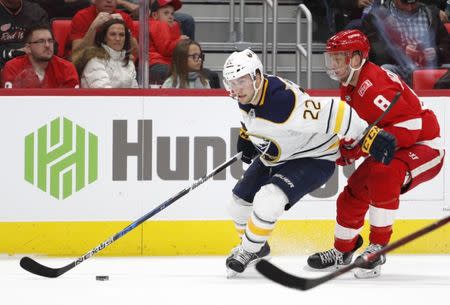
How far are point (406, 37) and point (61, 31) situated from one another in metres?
1.97

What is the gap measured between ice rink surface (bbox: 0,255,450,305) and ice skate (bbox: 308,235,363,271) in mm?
93

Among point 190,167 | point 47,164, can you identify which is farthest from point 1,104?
point 190,167

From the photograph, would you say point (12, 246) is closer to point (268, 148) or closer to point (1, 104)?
point (1, 104)

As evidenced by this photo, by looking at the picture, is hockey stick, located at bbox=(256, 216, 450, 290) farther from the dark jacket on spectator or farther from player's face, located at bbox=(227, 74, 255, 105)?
the dark jacket on spectator

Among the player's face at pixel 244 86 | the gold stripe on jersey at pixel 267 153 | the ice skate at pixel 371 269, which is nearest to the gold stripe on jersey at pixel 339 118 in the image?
the gold stripe on jersey at pixel 267 153

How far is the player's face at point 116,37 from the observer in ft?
21.7

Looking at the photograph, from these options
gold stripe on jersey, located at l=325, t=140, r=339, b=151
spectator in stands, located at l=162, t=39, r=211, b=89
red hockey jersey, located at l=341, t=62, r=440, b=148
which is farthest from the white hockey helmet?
spectator in stands, located at l=162, t=39, r=211, b=89

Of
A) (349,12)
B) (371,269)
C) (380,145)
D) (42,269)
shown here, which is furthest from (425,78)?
(42,269)

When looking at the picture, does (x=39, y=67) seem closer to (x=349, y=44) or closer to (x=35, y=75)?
(x=35, y=75)

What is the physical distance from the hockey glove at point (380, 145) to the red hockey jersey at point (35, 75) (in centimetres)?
197

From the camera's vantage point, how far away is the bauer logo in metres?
6.53

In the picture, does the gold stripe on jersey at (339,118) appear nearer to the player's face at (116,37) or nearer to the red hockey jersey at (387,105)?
the red hockey jersey at (387,105)

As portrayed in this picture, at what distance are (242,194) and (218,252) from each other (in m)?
1.09

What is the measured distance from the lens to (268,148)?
5.52m
